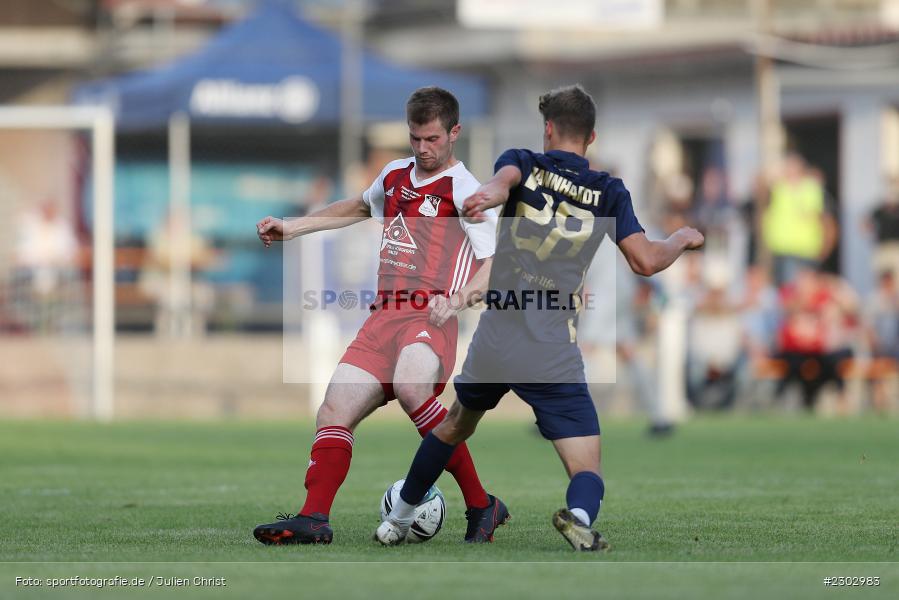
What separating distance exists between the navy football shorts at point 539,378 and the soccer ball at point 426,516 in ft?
2.38

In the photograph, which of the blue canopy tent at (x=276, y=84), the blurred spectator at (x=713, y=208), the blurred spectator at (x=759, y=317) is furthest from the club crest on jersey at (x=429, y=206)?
the blurred spectator at (x=713, y=208)

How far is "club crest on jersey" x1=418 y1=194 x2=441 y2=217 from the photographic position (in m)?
7.67

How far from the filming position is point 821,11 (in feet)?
83.5

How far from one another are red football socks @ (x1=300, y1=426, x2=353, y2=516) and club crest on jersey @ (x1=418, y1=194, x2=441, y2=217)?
1.00 m

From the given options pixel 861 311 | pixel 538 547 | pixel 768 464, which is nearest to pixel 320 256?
pixel 861 311

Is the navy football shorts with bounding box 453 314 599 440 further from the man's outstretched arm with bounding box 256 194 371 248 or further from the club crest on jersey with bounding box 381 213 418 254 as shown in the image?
the man's outstretched arm with bounding box 256 194 371 248

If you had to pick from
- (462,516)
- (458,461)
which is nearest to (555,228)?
(458,461)

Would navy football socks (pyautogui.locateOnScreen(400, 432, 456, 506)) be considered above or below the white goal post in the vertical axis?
below

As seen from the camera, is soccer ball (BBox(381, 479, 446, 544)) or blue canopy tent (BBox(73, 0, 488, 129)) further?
blue canopy tent (BBox(73, 0, 488, 129))

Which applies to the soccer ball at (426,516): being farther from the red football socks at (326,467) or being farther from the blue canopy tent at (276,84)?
the blue canopy tent at (276,84)

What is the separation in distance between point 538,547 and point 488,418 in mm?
12383

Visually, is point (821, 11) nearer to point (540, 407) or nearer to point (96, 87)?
point (96, 87)

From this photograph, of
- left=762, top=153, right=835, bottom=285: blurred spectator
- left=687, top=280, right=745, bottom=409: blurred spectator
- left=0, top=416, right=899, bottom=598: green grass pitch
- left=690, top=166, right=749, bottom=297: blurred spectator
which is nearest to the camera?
left=0, top=416, right=899, bottom=598: green grass pitch

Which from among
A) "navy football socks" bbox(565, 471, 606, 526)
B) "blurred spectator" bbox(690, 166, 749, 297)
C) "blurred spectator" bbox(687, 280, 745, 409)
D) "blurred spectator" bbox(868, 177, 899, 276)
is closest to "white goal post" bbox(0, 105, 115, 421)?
"blurred spectator" bbox(687, 280, 745, 409)
